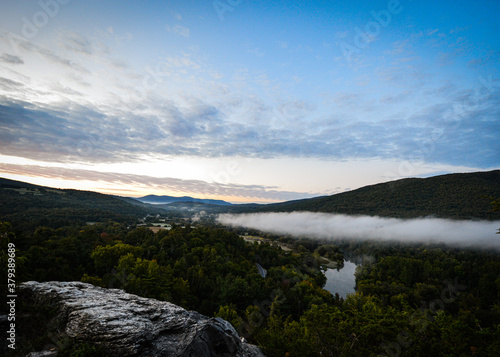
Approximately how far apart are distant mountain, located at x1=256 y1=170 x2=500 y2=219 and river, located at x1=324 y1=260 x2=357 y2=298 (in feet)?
307

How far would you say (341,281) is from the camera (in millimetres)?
82188

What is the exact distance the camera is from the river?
72438 millimetres

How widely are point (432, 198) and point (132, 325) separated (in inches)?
→ 8451

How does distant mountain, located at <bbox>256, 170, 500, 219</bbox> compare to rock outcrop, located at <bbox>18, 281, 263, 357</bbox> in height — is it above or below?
above

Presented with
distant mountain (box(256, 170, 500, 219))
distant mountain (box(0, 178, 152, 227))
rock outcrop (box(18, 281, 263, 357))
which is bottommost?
distant mountain (box(0, 178, 152, 227))

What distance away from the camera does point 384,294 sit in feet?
193

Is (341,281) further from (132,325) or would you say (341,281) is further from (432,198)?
(432,198)

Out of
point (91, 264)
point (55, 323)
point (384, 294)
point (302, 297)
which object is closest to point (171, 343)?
point (55, 323)

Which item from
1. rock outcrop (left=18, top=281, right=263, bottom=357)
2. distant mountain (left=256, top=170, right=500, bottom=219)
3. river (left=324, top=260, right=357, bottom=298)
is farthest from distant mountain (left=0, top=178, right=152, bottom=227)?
distant mountain (left=256, top=170, right=500, bottom=219)

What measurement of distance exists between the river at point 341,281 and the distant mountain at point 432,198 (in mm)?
93603

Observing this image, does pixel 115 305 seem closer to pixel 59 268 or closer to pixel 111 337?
pixel 111 337

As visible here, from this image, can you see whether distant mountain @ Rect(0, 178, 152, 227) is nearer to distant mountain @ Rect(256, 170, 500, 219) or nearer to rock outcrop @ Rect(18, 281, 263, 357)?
rock outcrop @ Rect(18, 281, 263, 357)

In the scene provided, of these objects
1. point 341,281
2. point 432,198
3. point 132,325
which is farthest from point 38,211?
point 432,198

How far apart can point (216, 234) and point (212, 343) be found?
248 feet
